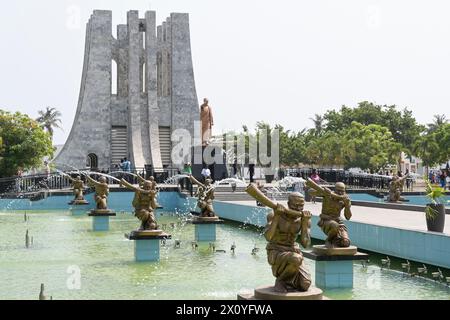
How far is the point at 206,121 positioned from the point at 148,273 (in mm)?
24266

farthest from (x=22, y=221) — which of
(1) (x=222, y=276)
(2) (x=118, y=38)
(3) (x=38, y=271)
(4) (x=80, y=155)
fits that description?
(2) (x=118, y=38)

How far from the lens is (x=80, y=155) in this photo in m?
48.7

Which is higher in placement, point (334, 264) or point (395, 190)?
point (395, 190)

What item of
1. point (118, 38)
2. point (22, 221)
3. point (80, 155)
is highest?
point (118, 38)

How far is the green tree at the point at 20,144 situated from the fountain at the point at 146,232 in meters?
26.9

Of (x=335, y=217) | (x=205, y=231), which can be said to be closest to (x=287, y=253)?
(x=335, y=217)

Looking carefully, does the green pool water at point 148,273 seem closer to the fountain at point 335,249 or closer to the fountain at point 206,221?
A: the fountain at point 335,249

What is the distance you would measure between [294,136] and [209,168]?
36.5 metres

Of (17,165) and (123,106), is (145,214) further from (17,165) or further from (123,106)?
(123,106)

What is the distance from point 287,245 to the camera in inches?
264

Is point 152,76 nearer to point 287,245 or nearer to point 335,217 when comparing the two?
point 335,217

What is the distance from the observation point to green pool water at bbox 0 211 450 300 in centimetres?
977

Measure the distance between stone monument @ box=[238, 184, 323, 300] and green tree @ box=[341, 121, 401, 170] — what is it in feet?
166

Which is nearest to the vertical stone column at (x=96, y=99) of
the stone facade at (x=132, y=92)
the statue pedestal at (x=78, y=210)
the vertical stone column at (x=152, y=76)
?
the stone facade at (x=132, y=92)
